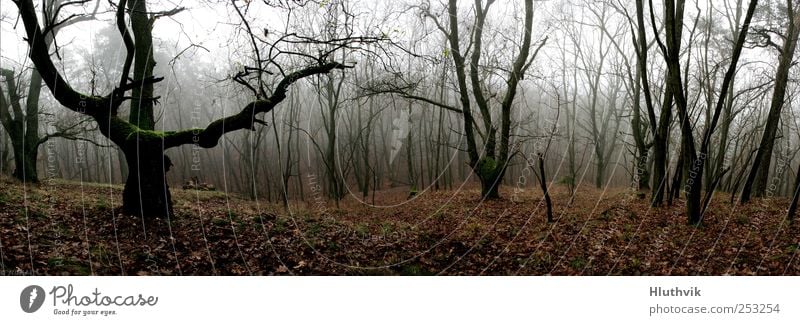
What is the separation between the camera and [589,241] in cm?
650

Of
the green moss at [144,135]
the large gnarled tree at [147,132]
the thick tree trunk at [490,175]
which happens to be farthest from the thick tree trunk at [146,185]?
the thick tree trunk at [490,175]

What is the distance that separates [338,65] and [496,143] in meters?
7.01

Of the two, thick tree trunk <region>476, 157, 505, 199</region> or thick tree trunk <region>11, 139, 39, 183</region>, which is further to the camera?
thick tree trunk <region>11, 139, 39, 183</region>

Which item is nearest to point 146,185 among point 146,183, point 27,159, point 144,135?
point 146,183

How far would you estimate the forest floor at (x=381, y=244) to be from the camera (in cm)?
514

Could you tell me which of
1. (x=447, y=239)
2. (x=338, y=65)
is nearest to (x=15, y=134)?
(x=338, y=65)

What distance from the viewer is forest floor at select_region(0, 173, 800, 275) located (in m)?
5.14

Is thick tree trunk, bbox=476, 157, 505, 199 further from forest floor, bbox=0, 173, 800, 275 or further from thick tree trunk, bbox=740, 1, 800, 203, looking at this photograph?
thick tree trunk, bbox=740, 1, 800, 203

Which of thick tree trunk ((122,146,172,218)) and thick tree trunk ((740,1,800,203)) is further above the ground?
thick tree trunk ((740,1,800,203))

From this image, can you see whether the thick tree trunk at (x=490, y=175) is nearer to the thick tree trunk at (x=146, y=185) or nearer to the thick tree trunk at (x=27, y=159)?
the thick tree trunk at (x=146, y=185)

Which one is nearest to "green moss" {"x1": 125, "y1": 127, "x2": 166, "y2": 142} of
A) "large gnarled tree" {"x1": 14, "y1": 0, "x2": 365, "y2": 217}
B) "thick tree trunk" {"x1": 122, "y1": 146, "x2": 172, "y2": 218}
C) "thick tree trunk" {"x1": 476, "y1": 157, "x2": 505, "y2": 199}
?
"large gnarled tree" {"x1": 14, "y1": 0, "x2": 365, "y2": 217}

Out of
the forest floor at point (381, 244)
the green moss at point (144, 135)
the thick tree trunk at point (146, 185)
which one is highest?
the green moss at point (144, 135)

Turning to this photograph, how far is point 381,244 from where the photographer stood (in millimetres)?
6348
